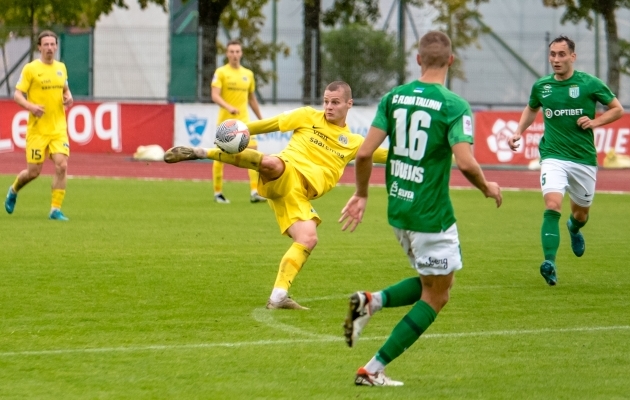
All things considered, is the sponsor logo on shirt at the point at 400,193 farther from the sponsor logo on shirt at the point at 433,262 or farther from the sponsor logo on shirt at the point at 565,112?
the sponsor logo on shirt at the point at 565,112

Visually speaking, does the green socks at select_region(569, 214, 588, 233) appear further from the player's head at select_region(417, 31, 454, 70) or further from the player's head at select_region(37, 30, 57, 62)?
the player's head at select_region(37, 30, 57, 62)

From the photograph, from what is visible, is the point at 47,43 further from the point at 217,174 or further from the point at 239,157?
the point at 239,157

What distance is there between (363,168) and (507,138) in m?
20.9

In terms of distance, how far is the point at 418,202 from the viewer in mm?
6098

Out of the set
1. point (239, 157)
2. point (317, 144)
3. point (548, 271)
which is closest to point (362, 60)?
point (548, 271)

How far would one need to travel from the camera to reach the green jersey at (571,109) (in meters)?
10.5

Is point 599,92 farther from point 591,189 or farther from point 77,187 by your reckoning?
point 77,187

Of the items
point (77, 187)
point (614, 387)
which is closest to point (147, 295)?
point (614, 387)

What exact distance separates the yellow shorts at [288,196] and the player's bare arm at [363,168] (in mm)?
2120

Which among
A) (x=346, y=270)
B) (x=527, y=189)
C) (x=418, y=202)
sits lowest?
(x=527, y=189)

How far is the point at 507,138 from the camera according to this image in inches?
1049

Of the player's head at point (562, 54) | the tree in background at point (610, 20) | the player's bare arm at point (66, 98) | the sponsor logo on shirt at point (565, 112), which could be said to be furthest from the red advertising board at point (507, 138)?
the player's head at point (562, 54)

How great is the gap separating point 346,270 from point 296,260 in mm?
2277

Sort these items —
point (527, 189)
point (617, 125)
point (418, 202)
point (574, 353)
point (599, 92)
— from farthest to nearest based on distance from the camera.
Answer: point (617, 125)
point (527, 189)
point (599, 92)
point (574, 353)
point (418, 202)
